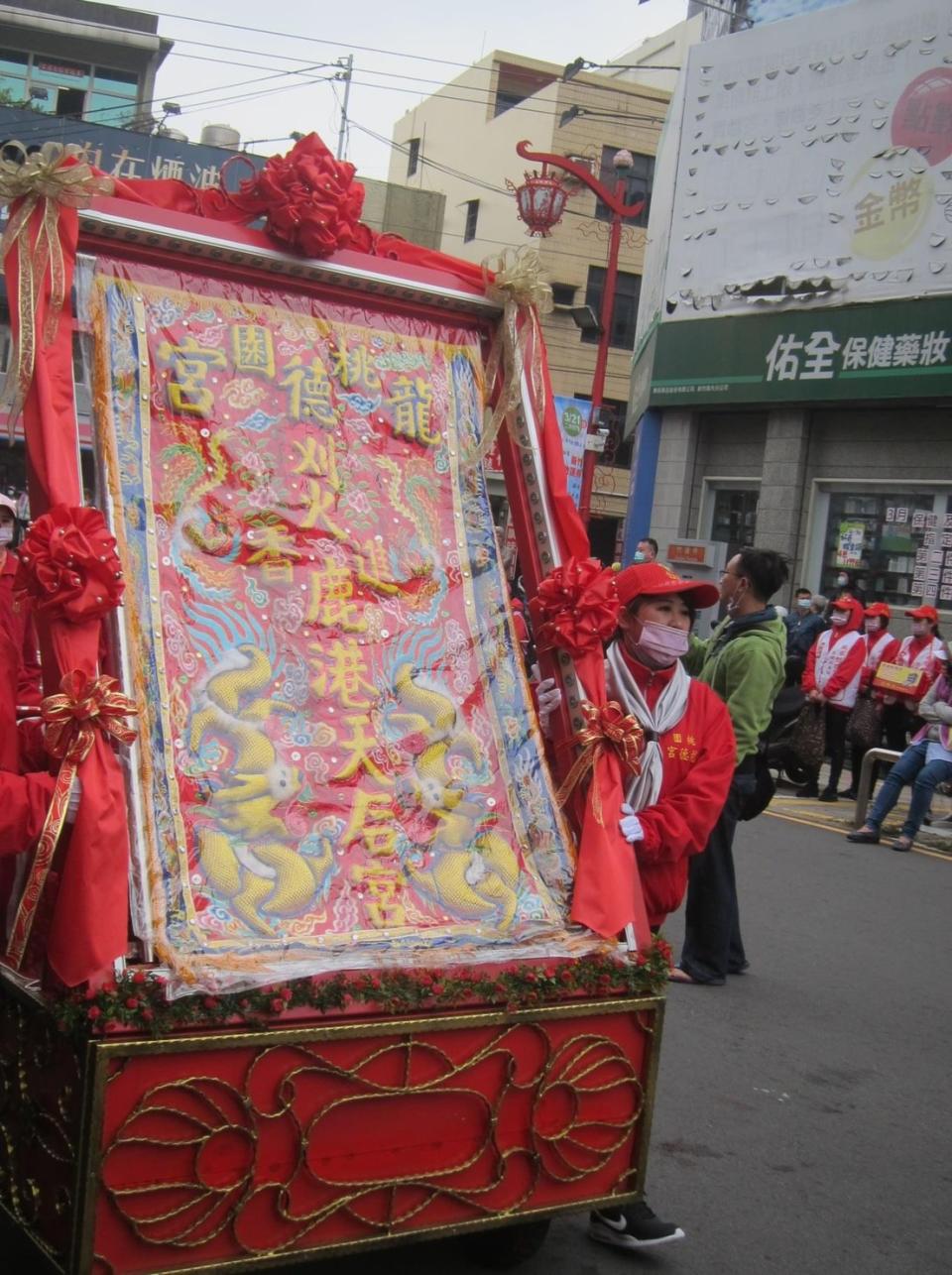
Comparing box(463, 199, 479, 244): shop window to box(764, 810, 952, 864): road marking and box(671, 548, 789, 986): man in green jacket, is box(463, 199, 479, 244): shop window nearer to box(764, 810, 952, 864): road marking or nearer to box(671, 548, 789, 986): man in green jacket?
box(764, 810, 952, 864): road marking

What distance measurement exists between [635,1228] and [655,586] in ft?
5.84

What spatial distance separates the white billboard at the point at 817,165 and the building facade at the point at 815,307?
0.02m

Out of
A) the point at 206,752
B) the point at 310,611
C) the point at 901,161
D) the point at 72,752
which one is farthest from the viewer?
the point at 901,161

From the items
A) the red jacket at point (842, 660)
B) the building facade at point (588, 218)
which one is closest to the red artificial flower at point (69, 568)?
the red jacket at point (842, 660)

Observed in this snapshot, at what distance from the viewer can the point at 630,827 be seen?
154 inches

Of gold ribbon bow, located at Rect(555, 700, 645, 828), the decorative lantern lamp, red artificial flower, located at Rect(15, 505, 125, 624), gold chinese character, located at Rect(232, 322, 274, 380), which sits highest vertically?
the decorative lantern lamp

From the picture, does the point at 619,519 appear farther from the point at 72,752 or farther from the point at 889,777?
the point at 72,752

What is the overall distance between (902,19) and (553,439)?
612 inches

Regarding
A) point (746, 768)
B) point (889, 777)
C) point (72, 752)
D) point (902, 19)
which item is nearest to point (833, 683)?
point (889, 777)

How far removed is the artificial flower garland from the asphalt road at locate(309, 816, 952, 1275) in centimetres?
85

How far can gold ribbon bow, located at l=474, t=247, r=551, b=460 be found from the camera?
166 inches

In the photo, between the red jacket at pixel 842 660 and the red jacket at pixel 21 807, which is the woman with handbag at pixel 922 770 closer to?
the red jacket at pixel 842 660

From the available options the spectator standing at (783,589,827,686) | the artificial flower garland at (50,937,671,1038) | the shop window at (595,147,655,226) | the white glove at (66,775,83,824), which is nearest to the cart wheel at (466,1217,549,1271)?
the artificial flower garland at (50,937,671,1038)

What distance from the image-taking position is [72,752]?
3008mm
